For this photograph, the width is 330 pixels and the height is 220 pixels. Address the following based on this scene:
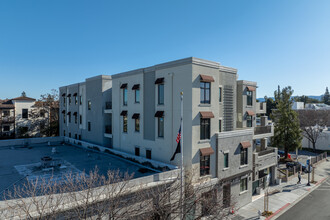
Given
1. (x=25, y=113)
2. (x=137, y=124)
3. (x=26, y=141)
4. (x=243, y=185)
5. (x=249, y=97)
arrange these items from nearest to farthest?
(x=243, y=185) < (x=137, y=124) < (x=249, y=97) < (x=26, y=141) < (x=25, y=113)

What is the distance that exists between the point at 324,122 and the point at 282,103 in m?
22.0

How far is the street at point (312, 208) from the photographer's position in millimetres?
21234

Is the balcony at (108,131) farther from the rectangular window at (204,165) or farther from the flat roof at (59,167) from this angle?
the rectangular window at (204,165)

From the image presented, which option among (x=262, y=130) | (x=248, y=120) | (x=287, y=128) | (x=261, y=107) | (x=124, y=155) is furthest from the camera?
(x=287, y=128)

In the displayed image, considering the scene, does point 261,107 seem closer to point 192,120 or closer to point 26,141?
point 192,120

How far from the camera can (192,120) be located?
18547mm

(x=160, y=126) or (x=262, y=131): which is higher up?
(x=160, y=126)

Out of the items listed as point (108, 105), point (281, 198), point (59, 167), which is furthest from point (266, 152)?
point (59, 167)

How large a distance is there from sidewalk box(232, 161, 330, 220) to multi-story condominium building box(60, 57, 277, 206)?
3.97ft

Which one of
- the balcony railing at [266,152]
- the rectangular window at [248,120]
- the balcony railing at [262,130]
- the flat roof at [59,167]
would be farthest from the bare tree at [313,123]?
the flat roof at [59,167]

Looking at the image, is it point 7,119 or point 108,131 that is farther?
point 7,119

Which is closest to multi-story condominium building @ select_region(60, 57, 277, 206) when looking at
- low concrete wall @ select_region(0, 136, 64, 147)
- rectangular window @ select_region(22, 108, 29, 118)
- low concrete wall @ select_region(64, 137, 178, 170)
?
low concrete wall @ select_region(64, 137, 178, 170)

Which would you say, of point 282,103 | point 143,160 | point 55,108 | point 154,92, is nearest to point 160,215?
point 143,160

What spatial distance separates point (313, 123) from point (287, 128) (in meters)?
17.5
